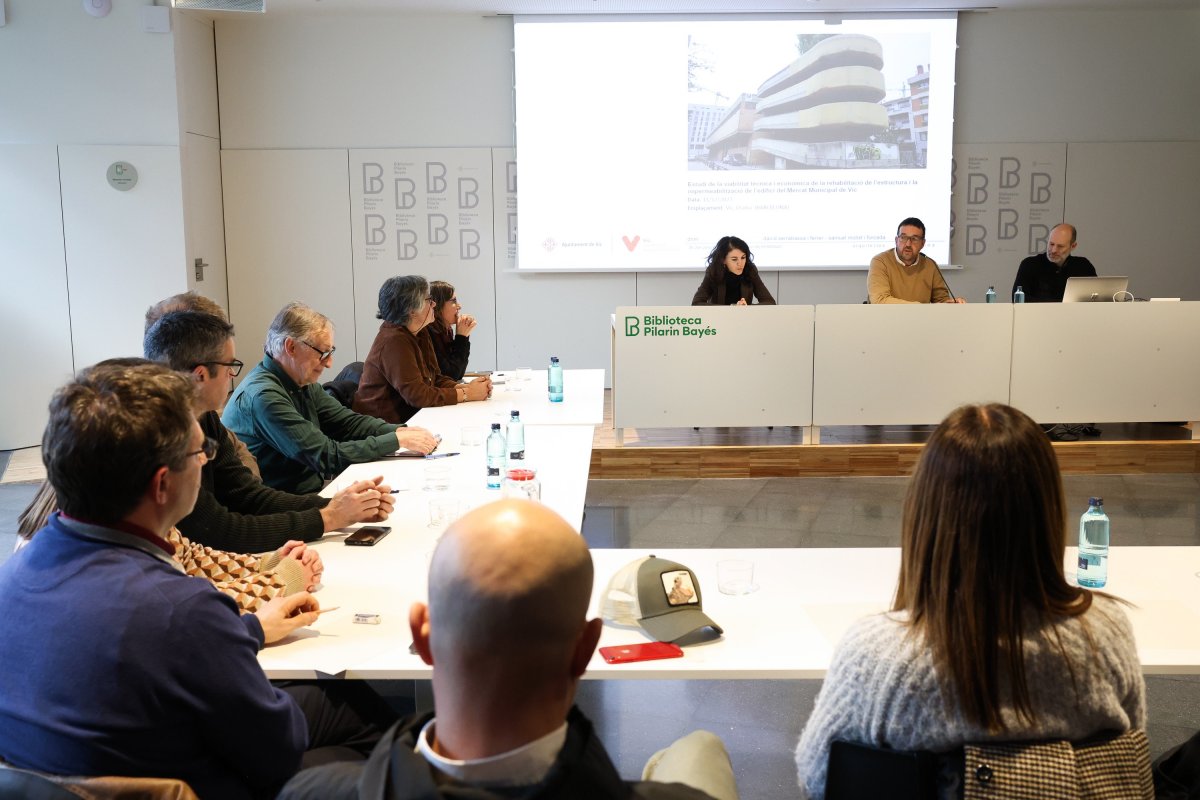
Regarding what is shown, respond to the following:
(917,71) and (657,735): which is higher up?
(917,71)

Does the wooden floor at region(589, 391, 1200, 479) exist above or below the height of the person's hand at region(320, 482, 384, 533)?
below

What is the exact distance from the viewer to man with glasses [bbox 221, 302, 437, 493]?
3.77 metres

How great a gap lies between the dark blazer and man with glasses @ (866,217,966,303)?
728mm

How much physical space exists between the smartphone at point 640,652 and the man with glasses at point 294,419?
6.35 ft

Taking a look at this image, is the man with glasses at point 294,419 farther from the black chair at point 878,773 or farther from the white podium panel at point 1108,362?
the white podium panel at point 1108,362

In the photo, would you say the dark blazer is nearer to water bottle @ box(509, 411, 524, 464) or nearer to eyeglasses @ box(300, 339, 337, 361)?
water bottle @ box(509, 411, 524, 464)

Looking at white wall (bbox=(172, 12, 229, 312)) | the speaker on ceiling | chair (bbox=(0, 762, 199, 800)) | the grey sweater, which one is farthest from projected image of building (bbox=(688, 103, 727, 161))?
chair (bbox=(0, 762, 199, 800))

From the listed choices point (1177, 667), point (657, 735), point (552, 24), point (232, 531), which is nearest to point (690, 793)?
point (1177, 667)

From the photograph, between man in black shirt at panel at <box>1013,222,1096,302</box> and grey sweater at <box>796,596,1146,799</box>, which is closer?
grey sweater at <box>796,596,1146,799</box>

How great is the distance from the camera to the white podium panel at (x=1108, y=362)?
6.61 m

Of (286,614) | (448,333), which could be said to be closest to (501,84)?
(448,333)

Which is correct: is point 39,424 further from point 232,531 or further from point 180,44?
point 232,531

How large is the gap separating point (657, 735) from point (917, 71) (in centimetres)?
716

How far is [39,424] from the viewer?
7.82m
